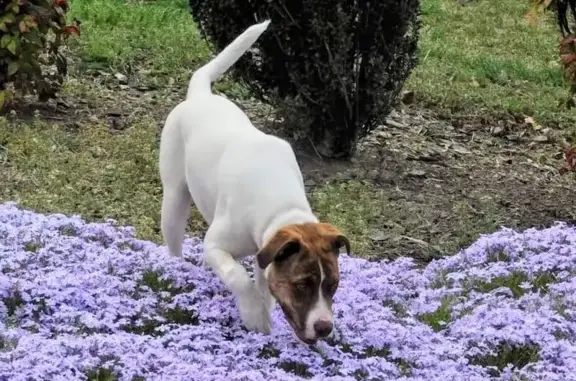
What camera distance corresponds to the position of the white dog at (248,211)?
4367mm

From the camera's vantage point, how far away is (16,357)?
13.3ft

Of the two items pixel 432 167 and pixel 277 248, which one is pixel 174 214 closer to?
pixel 277 248

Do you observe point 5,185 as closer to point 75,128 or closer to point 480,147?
point 75,128

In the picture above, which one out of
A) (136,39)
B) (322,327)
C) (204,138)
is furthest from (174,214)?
(136,39)

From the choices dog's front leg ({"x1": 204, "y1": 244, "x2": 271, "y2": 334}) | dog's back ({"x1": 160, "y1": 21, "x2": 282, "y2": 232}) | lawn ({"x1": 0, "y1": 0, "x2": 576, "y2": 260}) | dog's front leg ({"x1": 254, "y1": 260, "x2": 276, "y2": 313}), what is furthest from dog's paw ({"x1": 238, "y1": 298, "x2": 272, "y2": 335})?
lawn ({"x1": 0, "y1": 0, "x2": 576, "y2": 260})

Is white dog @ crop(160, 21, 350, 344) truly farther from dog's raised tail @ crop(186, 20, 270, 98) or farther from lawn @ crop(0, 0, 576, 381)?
lawn @ crop(0, 0, 576, 381)

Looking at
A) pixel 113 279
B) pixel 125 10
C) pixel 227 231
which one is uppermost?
pixel 227 231

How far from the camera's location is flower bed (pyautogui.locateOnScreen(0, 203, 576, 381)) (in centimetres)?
419

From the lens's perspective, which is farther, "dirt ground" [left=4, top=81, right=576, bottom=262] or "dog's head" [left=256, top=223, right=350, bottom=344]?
"dirt ground" [left=4, top=81, right=576, bottom=262]

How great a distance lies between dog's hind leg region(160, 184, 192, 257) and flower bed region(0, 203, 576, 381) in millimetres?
118

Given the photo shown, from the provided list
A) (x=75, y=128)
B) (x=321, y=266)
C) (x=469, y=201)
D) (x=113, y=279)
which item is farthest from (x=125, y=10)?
(x=321, y=266)

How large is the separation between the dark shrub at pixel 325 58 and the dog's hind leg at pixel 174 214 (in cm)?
235

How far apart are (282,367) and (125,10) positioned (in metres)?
8.35

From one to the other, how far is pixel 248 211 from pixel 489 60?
772 centimetres
